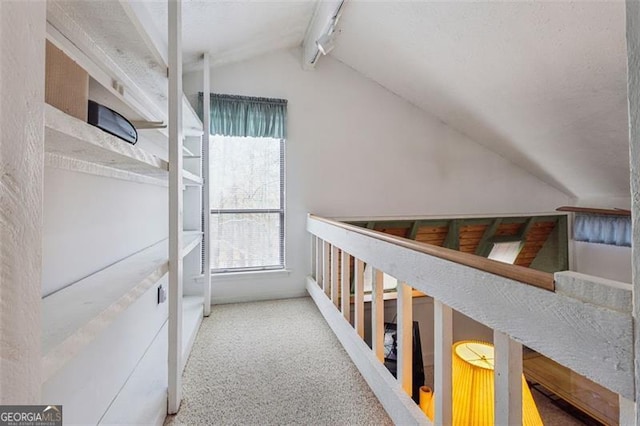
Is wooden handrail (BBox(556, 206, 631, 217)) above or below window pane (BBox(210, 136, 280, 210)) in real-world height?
below

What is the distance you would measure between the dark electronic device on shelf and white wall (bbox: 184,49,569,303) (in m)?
2.06

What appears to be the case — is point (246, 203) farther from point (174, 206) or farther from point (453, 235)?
point (453, 235)

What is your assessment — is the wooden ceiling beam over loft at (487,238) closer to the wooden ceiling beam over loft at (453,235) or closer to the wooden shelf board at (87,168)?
the wooden ceiling beam over loft at (453,235)

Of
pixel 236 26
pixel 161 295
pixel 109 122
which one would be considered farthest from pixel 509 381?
pixel 236 26

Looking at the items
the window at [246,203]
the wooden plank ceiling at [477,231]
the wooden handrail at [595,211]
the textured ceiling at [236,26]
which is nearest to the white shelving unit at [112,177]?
the textured ceiling at [236,26]

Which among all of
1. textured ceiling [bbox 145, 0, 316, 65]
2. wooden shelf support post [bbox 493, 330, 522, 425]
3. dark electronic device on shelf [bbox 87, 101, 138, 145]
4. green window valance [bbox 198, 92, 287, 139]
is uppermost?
textured ceiling [bbox 145, 0, 316, 65]

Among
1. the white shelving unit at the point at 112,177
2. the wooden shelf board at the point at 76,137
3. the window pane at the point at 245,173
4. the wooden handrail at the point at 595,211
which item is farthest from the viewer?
the wooden handrail at the point at 595,211

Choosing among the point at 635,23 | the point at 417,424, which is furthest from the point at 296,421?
the point at 635,23

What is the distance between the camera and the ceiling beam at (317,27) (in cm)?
211

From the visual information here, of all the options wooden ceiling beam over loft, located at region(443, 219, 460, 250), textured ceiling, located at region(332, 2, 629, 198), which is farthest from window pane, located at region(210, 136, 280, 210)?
wooden ceiling beam over loft, located at region(443, 219, 460, 250)

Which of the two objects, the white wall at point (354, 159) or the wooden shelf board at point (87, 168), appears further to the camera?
the white wall at point (354, 159)

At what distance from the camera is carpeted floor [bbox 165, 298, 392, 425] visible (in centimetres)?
124

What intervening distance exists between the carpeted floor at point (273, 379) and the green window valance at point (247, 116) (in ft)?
5.65

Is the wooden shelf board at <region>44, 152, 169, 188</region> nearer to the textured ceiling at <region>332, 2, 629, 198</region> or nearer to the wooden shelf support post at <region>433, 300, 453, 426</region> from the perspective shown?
the wooden shelf support post at <region>433, 300, 453, 426</region>
